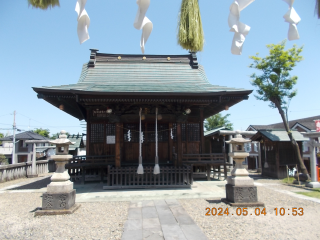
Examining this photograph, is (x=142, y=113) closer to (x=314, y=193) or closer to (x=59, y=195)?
(x=59, y=195)

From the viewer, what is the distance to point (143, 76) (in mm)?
Result: 11773

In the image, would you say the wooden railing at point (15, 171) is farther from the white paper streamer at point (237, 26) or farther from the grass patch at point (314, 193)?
the grass patch at point (314, 193)

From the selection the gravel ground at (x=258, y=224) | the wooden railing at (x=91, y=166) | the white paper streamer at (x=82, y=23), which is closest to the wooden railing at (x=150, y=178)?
the wooden railing at (x=91, y=166)

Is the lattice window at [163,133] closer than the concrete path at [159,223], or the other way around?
the concrete path at [159,223]

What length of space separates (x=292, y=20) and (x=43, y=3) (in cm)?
342

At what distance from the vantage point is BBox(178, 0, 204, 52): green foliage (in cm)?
304

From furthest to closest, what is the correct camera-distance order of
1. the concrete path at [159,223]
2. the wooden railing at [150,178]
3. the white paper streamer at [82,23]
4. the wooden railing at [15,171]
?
the wooden railing at [15,171]
the wooden railing at [150,178]
the concrete path at [159,223]
the white paper streamer at [82,23]

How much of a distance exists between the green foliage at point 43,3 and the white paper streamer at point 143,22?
1.09 m

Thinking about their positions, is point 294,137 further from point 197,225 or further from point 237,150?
point 197,225

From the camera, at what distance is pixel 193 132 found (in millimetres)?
11695

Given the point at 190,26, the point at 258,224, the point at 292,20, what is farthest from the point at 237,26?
the point at 258,224

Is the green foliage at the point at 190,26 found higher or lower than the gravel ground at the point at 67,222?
higher

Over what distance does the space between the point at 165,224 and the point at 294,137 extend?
12.3 meters

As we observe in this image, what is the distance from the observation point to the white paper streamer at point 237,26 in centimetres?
345
